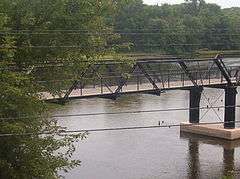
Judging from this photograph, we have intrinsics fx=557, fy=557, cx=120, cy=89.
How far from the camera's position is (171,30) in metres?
83.2

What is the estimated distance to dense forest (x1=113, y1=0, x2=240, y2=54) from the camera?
276 feet

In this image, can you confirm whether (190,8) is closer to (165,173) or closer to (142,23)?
(142,23)

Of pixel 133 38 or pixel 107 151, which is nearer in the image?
pixel 107 151

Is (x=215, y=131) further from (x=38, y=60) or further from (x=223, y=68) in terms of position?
(x=38, y=60)

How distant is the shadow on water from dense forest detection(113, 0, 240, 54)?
4071 cm

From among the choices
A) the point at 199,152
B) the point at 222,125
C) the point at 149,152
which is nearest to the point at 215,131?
the point at 222,125

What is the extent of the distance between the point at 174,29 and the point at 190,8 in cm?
4348

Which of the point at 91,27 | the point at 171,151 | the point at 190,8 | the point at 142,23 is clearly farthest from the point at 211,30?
the point at 91,27

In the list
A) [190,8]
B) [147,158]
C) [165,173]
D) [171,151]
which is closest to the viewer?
[165,173]

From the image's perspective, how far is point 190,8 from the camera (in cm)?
12375

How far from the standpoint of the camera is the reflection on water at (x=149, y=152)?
93.3ft

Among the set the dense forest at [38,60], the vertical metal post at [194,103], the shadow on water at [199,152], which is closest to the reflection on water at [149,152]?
the shadow on water at [199,152]

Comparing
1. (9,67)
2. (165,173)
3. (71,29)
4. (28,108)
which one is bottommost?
(165,173)

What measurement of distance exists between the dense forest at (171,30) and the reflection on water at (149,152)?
35.9 metres
